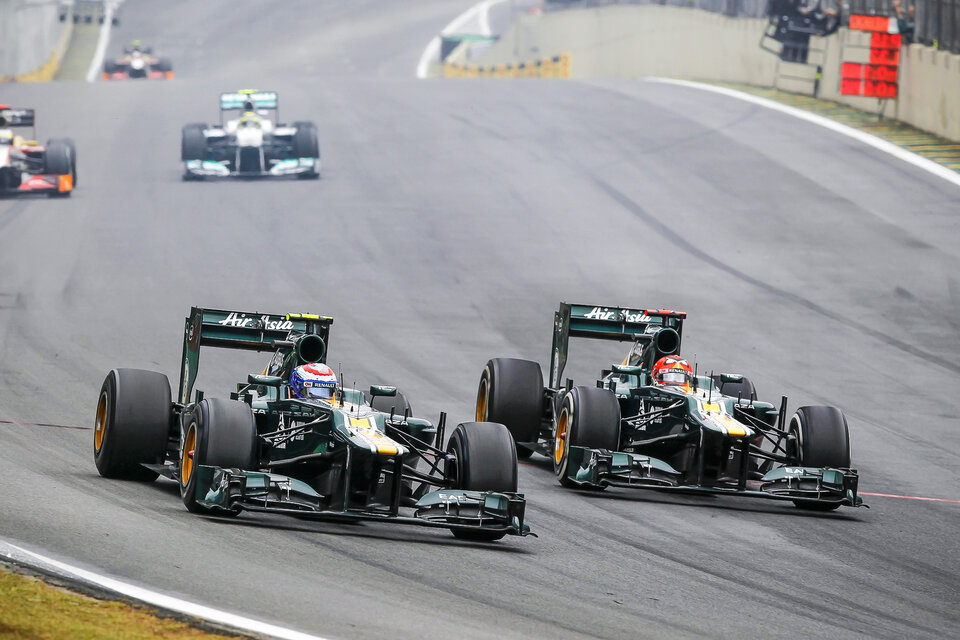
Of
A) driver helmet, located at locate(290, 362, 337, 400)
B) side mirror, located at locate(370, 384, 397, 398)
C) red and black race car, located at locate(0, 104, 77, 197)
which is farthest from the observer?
red and black race car, located at locate(0, 104, 77, 197)

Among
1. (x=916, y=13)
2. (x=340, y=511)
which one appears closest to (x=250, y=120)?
(x=916, y=13)

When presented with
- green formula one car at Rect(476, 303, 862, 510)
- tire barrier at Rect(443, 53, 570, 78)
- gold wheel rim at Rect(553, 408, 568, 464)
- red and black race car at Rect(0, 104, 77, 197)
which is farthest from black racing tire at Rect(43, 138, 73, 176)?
tire barrier at Rect(443, 53, 570, 78)

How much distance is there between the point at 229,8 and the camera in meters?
93.4

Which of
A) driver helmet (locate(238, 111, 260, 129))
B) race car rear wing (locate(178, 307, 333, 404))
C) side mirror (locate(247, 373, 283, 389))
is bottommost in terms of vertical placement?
side mirror (locate(247, 373, 283, 389))

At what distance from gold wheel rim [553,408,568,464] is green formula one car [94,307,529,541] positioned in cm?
250

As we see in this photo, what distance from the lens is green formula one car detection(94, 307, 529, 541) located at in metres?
11.8

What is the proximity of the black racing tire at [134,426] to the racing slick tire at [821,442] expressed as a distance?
19.8 ft

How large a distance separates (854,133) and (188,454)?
3014cm

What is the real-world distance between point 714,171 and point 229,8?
62.4 meters

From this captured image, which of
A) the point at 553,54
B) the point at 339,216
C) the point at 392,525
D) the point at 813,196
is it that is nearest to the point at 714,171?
the point at 813,196

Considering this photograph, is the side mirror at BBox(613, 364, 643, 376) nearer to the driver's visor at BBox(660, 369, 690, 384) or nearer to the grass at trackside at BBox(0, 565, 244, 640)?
the driver's visor at BBox(660, 369, 690, 384)

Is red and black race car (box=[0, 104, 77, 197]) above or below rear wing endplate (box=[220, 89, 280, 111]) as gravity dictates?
below

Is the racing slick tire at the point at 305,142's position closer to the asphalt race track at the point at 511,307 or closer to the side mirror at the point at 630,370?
the asphalt race track at the point at 511,307

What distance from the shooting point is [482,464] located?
476 inches
